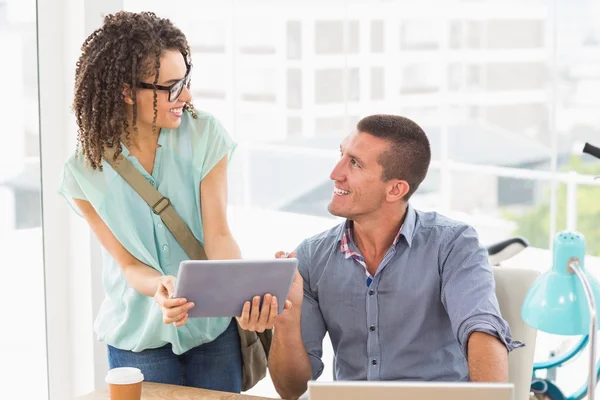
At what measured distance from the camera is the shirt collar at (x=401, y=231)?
206cm

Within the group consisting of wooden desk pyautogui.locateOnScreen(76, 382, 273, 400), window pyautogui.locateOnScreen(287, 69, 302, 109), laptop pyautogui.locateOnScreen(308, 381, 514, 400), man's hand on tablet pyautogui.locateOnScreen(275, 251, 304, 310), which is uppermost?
window pyautogui.locateOnScreen(287, 69, 302, 109)

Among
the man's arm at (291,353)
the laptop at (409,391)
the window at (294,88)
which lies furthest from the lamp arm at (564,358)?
the window at (294,88)

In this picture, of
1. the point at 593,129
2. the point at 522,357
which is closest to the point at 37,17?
the point at 522,357

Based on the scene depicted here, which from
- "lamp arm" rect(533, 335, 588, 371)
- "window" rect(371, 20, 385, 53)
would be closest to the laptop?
"lamp arm" rect(533, 335, 588, 371)

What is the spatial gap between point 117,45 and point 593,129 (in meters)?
10.9

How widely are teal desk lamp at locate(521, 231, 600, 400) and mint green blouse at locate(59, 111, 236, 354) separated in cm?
97

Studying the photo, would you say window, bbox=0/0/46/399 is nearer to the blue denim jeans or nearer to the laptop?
the blue denim jeans

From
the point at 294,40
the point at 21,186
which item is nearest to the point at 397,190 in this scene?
the point at 21,186

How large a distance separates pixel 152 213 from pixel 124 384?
55 centimetres

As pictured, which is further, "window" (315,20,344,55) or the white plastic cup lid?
"window" (315,20,344,55)

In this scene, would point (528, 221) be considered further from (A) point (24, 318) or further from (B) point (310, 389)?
(B) point (310, 389)

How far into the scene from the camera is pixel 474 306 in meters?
1.88

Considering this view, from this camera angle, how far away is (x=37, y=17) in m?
3.09

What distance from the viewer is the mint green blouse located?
2.10 metres
